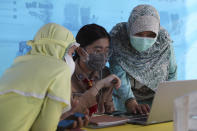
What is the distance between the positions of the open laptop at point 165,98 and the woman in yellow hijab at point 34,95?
1.65 feet

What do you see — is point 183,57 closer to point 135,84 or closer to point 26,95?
point 135,84

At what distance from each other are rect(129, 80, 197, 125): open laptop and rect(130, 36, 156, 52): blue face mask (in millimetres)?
760

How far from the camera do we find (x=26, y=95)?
1333 mm

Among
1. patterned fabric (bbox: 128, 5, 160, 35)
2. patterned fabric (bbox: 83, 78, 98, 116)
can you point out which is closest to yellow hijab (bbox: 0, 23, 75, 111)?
patterned fabric (bbox: 83, 78, 98, 116)

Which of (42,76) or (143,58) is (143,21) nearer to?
(143,58)

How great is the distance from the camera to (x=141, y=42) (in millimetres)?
2475

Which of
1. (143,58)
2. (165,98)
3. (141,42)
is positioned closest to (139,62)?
(143,58)

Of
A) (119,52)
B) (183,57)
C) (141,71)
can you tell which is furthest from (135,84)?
(183,57)

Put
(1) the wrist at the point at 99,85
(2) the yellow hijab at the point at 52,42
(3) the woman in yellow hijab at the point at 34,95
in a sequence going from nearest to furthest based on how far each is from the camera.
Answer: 1. (3) the woman in yellow hijab at the point at 34,95
2. (2) the yellow hijab at the point at 52,42
3. (1) the wrist at the point at 99,85

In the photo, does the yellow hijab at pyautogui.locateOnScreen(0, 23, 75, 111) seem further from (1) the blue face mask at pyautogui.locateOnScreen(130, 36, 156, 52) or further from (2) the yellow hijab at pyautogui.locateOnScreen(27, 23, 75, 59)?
(1) the blue face mask at pyautogui.locateOnScreen(130, 36, 156, 52)

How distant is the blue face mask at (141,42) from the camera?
8.11ft

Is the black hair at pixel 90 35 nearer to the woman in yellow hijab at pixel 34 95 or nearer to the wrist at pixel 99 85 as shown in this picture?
the wrist at pixel 99 85

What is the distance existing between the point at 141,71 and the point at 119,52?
229mm

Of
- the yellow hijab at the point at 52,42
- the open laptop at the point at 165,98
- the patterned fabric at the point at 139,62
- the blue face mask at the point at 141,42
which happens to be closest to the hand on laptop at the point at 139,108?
the open laptop at the point at 165,98
